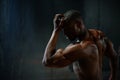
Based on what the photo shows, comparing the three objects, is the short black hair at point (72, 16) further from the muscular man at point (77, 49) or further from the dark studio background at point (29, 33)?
the dark studio background at point (29, 33)

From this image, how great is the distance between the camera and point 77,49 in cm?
140

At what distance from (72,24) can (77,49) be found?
12 cm

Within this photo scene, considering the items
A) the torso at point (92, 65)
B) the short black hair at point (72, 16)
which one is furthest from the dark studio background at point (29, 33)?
the short black hair at point (72, 16)

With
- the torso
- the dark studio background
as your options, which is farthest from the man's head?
the dark studio background

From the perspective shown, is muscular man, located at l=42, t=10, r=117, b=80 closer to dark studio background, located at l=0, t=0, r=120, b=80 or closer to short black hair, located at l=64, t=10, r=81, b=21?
short black hair, located at l=64, t=10, r=81, b=21

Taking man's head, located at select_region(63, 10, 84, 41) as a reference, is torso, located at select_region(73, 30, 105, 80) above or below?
below

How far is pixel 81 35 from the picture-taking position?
1434 millimetres

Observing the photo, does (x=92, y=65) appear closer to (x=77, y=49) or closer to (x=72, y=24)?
(x=77, y=49)

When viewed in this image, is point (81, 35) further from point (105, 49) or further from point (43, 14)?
point (43, 14)

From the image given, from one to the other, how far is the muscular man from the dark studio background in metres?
1.94

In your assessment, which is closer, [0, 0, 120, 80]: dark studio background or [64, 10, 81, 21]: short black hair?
[64, 10, 81, 21]: short black hair

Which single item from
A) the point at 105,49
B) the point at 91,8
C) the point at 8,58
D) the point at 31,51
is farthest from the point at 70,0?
the point at 105,49

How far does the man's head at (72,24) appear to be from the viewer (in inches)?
54.9

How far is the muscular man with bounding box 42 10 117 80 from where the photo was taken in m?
1.39
